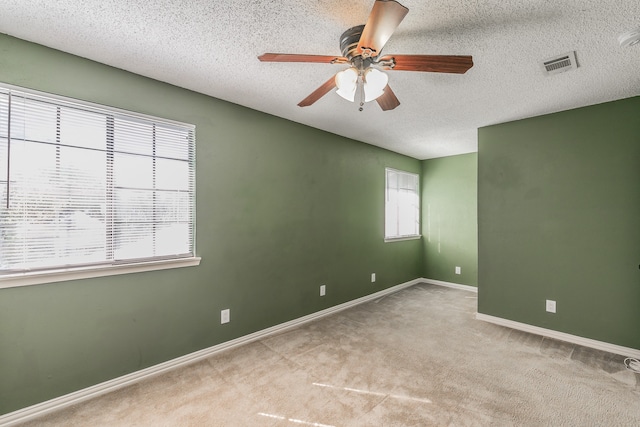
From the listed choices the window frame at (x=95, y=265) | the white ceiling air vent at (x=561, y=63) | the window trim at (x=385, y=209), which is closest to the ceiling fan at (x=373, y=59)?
the white ceiling air vent at (x=561, y=63)

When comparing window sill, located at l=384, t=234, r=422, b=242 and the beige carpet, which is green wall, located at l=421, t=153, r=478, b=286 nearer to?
window sill, located at l=384, t=234, r=422, b=242

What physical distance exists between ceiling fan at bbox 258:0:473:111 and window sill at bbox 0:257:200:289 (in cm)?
182

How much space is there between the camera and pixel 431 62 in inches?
→ 62.4

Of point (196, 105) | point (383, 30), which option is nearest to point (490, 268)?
point (383, 30)

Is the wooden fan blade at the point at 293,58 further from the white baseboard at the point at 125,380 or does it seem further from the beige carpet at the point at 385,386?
the white baseboard at the point at 125,380

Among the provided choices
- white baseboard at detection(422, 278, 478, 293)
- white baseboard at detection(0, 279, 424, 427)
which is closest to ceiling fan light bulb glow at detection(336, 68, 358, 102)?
white baseboard at detection(0, 279, 424, 427)

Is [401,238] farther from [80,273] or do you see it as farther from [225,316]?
[80,273]

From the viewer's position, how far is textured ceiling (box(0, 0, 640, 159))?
158cm

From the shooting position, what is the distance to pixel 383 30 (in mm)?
1387

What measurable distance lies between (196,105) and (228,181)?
751mm

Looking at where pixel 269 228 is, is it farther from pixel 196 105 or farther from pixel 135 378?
pixel 135 378

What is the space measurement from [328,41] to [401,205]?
3861 millimetres

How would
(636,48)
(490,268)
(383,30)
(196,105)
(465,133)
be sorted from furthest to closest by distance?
1. (465,133)
2. (490,268)
3. (196,105)
4. (636,48)
5. (383,30)

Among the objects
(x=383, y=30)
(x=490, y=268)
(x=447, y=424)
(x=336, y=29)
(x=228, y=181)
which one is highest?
(x=336, y=29)
